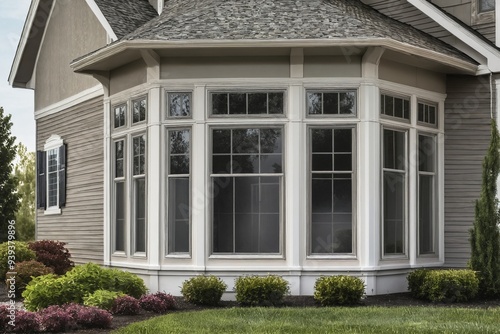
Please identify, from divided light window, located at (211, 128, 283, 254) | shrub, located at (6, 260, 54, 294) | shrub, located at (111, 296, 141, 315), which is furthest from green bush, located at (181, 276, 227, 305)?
shrub, located at (6, 260, 54, 294)

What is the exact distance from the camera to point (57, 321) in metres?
9.78

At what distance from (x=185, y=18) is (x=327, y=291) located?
5.23 meters

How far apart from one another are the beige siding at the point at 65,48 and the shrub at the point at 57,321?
29.7 ft

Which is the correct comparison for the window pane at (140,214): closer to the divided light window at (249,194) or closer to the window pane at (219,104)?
the divided light window at (249,194)

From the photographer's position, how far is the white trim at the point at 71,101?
18092mm

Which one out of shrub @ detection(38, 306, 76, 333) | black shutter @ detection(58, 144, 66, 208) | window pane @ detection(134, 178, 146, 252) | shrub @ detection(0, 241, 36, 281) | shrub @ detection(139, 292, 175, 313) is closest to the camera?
shrub @ detection(38, 306, 76, 333)

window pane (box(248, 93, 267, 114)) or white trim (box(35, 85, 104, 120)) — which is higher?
white trim (box(35, 85, 104, 120))

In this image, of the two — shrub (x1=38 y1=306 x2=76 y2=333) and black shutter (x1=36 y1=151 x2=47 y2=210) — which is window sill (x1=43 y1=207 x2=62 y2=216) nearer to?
black shutter (x1=36 y1=151 x2=47 y2=210)

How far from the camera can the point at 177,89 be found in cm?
1377

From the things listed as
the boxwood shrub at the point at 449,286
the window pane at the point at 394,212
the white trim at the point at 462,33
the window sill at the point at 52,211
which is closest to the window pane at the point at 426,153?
the window pane at the point at 394,212

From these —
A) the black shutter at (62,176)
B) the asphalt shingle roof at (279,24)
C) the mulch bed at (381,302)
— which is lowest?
the mulch bed at (381,302)

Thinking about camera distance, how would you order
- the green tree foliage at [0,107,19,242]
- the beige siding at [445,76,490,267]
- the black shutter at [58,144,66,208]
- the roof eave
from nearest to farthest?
the roof eave → the beige siding at [445,76,490,267] → the black shutter at [58,144,66,208] → the green tree foliage at [0,107,19,242]

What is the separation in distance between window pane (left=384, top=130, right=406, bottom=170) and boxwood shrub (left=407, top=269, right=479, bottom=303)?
194cm

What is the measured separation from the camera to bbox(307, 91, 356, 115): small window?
44.8 feet
